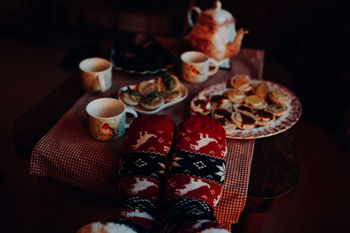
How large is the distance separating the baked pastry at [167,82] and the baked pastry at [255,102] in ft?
0.69

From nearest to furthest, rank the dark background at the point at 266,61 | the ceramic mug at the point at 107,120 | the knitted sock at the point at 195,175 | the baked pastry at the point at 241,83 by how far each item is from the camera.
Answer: the knitted sock at the point at 195,175 < the ceramic mug at the point at 107,120 < the baked pastry at the point at 241,83 < the dark background at the point at 266,61

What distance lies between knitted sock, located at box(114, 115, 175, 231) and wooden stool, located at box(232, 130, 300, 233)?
20 cm

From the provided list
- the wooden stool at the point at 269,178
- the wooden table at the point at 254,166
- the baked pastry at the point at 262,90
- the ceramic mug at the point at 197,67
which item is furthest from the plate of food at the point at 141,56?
the wooden stool at the point at 269,178

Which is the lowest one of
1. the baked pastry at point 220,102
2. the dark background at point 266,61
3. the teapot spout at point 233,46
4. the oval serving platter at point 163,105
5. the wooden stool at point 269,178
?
the dark background at point 266,61

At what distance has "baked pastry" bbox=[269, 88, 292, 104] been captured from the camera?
87cm

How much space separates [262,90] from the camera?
2.99 feet

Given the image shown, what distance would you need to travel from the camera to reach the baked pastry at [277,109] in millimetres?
824

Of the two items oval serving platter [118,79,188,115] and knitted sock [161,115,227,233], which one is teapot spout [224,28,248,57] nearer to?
oval serving platter [118,79,188,115]

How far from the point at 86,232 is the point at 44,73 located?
183cm

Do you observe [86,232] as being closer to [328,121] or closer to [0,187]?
[0,187]

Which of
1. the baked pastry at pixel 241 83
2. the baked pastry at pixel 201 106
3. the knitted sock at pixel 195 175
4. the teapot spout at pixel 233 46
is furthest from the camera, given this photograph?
the teapot spout at pixel 233 46

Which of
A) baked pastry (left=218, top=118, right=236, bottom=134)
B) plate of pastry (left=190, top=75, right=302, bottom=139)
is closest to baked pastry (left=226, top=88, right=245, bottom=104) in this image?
plate of pastry (left=190, top=75, right=302, bottom=139)

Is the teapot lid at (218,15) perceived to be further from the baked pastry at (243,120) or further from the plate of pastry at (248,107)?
the baked pastry at (243,120)

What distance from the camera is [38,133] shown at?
79 cm
